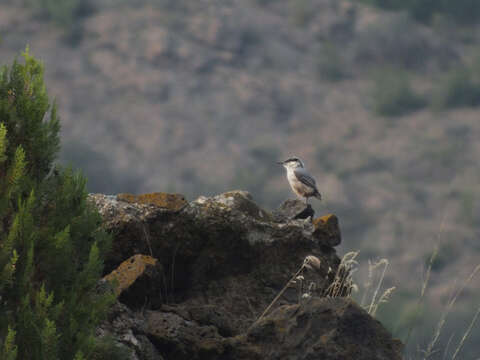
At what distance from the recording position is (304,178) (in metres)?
11.9

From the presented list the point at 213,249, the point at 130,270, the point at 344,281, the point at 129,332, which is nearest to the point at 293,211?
the point at 344,281

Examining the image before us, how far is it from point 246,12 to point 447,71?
66.6 feet

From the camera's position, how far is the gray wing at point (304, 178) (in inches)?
463

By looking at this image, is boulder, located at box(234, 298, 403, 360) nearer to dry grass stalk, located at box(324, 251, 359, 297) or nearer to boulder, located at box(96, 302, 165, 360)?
boulder, located at box(96, 302, 165, 360)

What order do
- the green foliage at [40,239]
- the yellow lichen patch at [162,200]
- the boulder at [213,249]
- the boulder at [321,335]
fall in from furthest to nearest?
the yellow lichen patch at [162,200], the boulder at [213,249], the boulder at [321,335], the green foliage at [40,239]

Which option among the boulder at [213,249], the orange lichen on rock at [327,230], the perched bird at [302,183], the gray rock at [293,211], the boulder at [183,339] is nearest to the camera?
the boulder at [183,339]

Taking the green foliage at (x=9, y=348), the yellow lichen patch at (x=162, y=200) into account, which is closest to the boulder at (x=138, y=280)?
the yellow lichen patch at (x=162, y=200)

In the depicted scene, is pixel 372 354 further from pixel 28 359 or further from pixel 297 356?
pixel 28 359

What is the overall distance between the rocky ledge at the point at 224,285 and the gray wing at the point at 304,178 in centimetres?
288

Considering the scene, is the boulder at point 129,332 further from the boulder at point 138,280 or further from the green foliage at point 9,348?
the green foliage at point 9,348

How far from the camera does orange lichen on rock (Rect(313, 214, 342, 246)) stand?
327 inches

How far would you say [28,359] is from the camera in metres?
4.89

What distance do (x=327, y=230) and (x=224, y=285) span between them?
1457 millimetres

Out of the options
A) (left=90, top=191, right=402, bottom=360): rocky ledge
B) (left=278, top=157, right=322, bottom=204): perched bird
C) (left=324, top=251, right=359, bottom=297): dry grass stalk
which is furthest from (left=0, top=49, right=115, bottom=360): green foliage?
(left=278, top=157, right=322, bottom=204): perched bird
